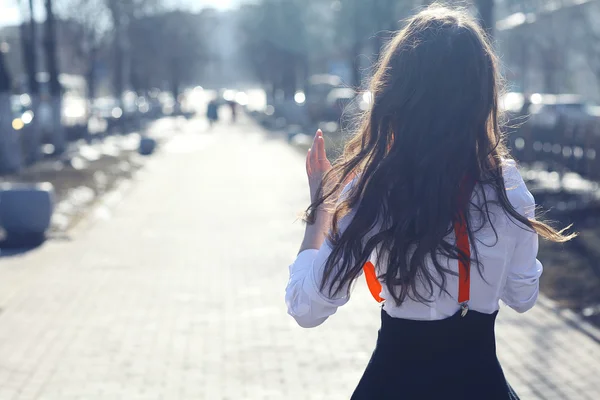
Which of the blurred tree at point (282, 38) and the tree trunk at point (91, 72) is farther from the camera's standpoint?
the blurred tree at point (282, 38)

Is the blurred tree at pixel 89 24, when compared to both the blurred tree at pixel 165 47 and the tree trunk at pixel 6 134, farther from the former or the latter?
the tree trunk at pixel 6 134

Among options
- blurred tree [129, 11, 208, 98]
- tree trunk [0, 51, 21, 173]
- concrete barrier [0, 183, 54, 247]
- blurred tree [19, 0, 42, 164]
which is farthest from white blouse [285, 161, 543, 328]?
blurred tree [129, 11, 208, 98]

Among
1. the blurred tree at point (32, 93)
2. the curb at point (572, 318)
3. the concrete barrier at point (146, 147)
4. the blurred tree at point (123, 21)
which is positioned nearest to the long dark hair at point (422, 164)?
the curb at point (572, 318)

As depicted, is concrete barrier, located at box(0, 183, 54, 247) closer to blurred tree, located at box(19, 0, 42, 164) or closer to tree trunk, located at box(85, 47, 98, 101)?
blurred tree, located at box(19, 0, 42, 164)

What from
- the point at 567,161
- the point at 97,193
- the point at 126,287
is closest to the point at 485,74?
the point at 126,287

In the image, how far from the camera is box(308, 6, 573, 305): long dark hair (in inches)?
88.8

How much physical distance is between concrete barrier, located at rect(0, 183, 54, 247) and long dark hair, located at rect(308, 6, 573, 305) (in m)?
10.4

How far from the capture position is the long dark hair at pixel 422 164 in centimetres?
226

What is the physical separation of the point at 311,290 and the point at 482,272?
0.39 meters

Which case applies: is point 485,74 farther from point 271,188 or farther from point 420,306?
point 271,188

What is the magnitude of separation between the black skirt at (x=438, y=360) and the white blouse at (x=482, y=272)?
28 millimetres

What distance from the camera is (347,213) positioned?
2.30 meters

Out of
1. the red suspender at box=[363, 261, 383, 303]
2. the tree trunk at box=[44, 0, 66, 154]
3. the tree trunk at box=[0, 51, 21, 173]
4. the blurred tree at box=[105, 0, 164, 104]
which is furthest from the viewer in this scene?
the blurred tree at box=[105, 0, 164, 104]

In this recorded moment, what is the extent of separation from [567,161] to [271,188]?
631 centimetres
